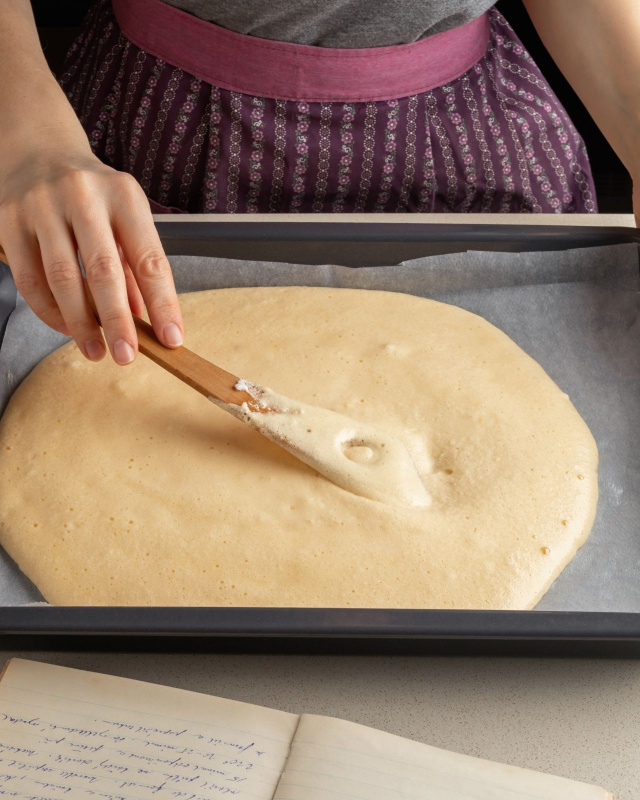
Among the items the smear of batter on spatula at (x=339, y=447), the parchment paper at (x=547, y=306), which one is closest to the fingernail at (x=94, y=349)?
the smear of batter on spatula at (x=339, y=447)

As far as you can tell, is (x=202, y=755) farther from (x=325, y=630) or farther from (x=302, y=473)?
(x=302, y=473)

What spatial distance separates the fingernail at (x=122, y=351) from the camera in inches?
31.0

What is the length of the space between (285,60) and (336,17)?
0.09 m

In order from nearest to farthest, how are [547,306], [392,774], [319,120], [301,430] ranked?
[392,774] → [301,430] → [547,306] → [319,120]

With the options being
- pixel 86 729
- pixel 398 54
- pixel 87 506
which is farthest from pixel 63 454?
pixel 398 54

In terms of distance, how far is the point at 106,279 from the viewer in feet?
A: 2.56

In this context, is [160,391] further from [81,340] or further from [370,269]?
[370,269]

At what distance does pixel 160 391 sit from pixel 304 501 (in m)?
0.24

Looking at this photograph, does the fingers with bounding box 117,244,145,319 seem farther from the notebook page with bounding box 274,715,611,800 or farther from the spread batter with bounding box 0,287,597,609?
the notebook page with bounding box 274,715,611,800

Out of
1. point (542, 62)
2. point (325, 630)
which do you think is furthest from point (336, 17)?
point (542, 62)

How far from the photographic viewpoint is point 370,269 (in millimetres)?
1112

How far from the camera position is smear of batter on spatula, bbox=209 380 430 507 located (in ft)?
2.83

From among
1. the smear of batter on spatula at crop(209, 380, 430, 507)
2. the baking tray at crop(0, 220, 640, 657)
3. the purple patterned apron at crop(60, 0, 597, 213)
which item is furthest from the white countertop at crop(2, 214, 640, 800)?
the purple patterned apron at crop(60, 0, 597, 213)

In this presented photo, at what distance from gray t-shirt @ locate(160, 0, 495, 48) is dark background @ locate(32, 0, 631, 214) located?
1.00 m
